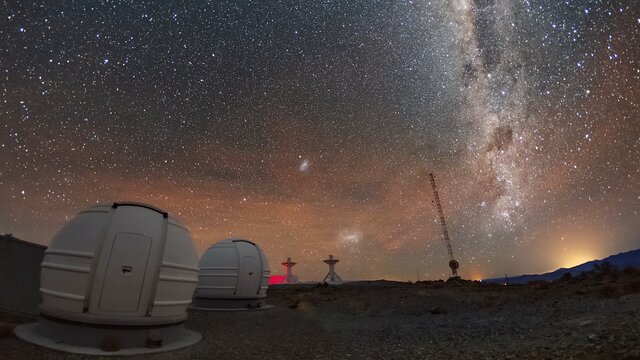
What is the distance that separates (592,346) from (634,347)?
83cm

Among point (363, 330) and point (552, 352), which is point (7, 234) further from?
point (552, 352)

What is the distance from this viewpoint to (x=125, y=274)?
30.8ft

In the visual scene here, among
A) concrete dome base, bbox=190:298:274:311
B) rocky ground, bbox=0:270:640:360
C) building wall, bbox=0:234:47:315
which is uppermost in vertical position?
building wall, bbox=0:234:47:315

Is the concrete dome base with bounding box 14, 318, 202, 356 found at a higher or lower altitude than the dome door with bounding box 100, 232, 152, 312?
lower

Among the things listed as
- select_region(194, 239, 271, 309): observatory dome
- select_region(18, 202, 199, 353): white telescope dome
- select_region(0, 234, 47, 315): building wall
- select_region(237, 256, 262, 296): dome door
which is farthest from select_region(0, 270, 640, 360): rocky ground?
select_region(237, 256, 262, 296): dome door

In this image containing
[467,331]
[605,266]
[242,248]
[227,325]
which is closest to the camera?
[467,331]

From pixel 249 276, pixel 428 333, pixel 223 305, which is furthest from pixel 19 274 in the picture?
pixel 428 333

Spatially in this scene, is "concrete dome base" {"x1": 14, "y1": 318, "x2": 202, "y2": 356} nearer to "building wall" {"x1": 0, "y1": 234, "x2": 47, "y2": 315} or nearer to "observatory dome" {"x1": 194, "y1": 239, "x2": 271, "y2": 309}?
"building wall" {"x1": 0, "y1": 234, "x2": 47, "y2": 315}

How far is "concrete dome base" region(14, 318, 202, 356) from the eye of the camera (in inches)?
346

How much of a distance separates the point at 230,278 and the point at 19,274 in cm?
999

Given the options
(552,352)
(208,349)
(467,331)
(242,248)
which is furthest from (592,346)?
(242,248)

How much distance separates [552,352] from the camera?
7.25 meters

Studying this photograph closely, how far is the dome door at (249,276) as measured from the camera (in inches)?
814

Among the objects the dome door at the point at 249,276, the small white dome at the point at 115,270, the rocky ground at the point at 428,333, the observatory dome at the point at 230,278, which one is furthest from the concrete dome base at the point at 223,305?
the small white dome at the point at 115,270
